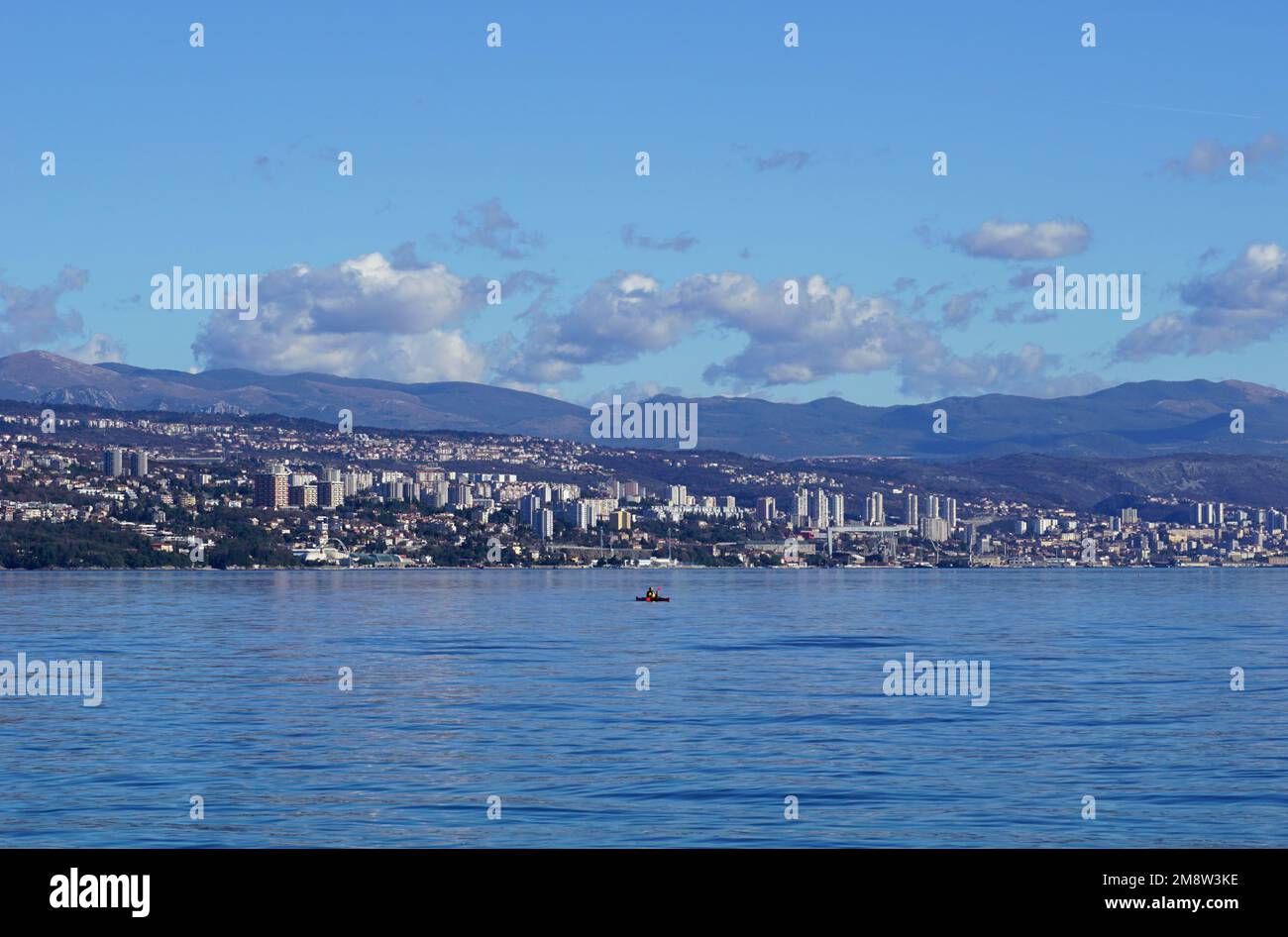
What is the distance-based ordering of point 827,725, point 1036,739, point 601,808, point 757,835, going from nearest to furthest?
point 757,835, point 601,808, point 1036,739, point 827,725

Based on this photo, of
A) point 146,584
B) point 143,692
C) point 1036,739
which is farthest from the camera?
point 146,584
